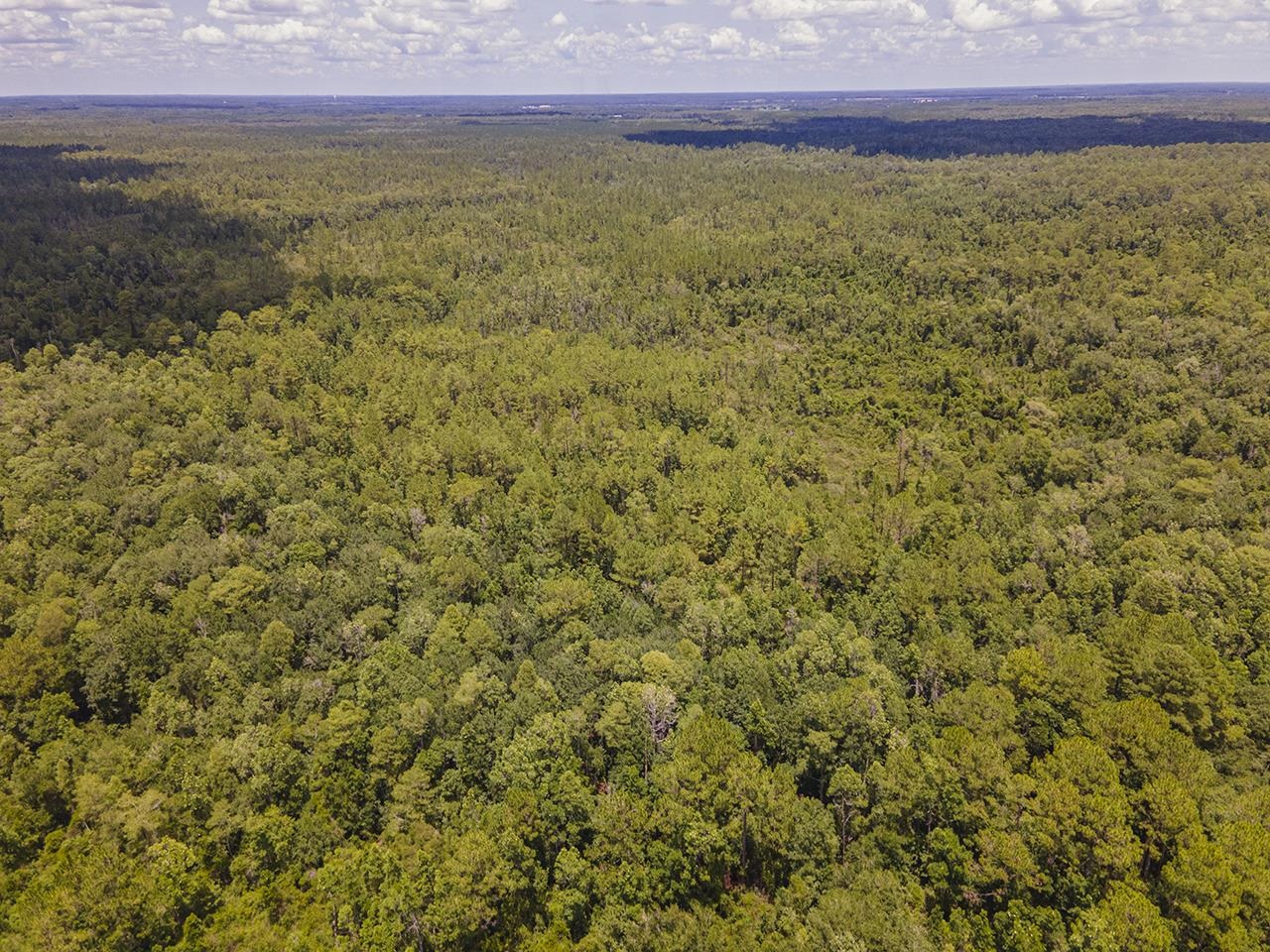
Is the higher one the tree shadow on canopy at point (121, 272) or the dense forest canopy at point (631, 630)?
the tree shadow on canopy at point (121, 272)

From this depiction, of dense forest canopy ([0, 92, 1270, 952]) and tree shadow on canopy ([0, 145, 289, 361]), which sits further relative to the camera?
tree shadow on canopy ([0, 145, 289, 361])

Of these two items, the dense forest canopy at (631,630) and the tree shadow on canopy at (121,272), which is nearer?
the dense forest canopy at (631,630)

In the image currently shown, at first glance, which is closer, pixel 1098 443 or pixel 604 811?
pixel 604 811

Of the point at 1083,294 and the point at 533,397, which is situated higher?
the point at 1083,294

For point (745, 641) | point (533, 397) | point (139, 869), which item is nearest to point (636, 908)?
point (745, 641)

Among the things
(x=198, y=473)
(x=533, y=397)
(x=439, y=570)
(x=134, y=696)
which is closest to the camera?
(x=134, y=696)

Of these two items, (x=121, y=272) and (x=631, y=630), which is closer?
(x=631, y=630)

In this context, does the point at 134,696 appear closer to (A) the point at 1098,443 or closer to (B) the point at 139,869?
(B) the point at 139,869

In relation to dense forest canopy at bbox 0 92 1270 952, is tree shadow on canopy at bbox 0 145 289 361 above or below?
above
